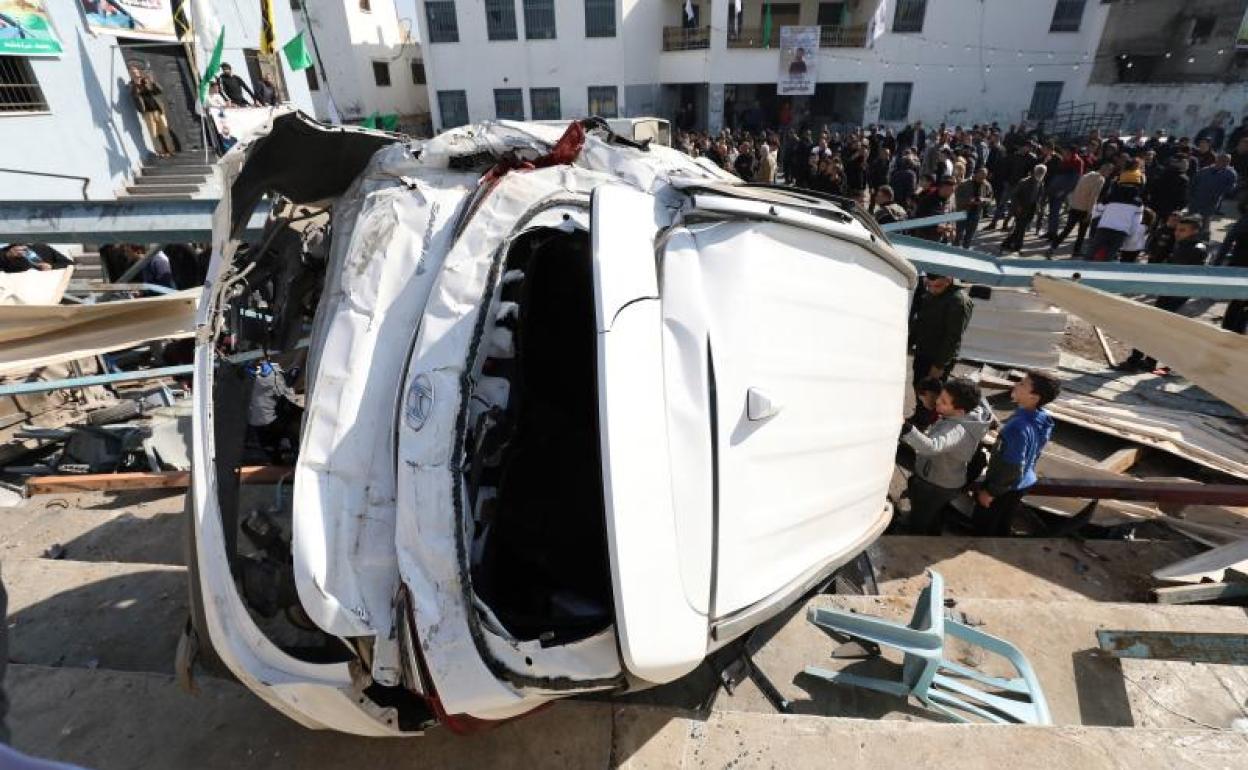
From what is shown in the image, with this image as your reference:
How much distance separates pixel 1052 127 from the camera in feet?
86.1

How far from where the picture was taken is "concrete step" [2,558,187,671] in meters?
2.88

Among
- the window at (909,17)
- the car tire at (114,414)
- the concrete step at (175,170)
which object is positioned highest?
the window at (909,17)

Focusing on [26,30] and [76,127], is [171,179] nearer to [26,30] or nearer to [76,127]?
[76,127]

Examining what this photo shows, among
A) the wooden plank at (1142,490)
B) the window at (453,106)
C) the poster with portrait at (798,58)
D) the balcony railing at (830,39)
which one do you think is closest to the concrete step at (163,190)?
the wooden plank at (1142,490)

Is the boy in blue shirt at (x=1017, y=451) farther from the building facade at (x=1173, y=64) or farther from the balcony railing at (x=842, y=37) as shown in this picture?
the building facade at (x=1173, y=64)

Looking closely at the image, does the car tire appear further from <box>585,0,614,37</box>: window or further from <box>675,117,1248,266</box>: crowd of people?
<box>585,0,614,37</box>: window

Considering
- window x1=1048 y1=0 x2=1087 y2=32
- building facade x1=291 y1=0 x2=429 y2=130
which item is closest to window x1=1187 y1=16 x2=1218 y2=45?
window x1=1048 y1=0 x2=1087 y2=32

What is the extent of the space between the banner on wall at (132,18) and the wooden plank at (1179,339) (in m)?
14.5

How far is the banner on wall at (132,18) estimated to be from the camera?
10289mm

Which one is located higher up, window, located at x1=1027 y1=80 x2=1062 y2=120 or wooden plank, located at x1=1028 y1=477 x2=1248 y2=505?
window, located at x1=1027 y1=80 x2=1062 y2=120

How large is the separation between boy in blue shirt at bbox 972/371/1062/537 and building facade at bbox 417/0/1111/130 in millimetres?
24292

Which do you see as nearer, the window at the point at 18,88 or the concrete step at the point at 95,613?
Answer: the concrete step at the point at 95,613

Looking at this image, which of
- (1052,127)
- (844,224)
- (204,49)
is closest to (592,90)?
(204,49)

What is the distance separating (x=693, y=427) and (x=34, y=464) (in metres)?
5.71
